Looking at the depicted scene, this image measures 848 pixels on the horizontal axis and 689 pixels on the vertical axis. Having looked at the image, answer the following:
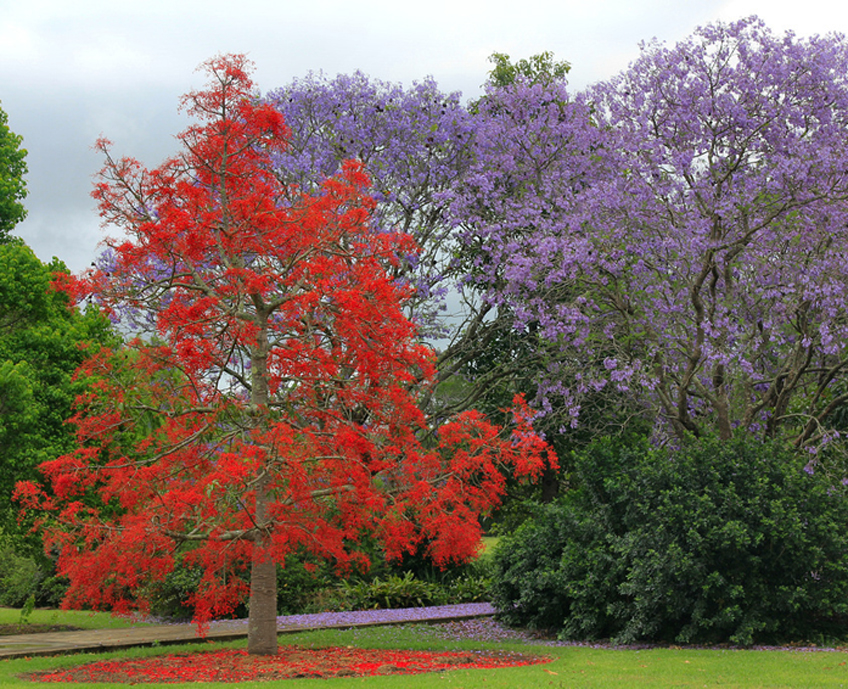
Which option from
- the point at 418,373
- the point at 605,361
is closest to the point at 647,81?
the point at 605,361

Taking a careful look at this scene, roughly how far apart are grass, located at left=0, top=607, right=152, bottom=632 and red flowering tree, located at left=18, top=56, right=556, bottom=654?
5.50 meters

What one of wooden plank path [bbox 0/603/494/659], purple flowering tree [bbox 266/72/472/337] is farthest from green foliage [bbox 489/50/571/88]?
wooden plank path [bbox 0/603/494/659]

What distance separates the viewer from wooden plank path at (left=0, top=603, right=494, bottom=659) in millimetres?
12969

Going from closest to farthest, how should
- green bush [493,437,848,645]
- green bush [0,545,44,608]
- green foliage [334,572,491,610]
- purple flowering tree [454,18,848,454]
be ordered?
green bush [493,437,848,645], purple flowering tree [454,18,848,454], green foliage [334,572,491,610], green bush [0,545,44,608]

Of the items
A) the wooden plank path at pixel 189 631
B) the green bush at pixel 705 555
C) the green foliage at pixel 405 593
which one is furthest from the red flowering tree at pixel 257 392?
the green foliage at pixel 405 593

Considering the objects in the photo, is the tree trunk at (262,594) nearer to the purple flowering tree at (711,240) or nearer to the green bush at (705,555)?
the green bush at (705,555)

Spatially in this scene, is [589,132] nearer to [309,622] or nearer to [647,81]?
[647,81]

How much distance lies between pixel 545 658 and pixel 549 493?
13.1 metres

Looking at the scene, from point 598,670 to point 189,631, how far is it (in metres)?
8.10

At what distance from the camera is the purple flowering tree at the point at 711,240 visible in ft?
47.5

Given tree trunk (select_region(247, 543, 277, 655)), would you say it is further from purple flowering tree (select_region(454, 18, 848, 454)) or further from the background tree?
the background tree

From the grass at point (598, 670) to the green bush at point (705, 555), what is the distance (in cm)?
90

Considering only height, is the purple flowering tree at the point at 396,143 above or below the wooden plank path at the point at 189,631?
above

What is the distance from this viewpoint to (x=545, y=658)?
A: 38.4 ft
